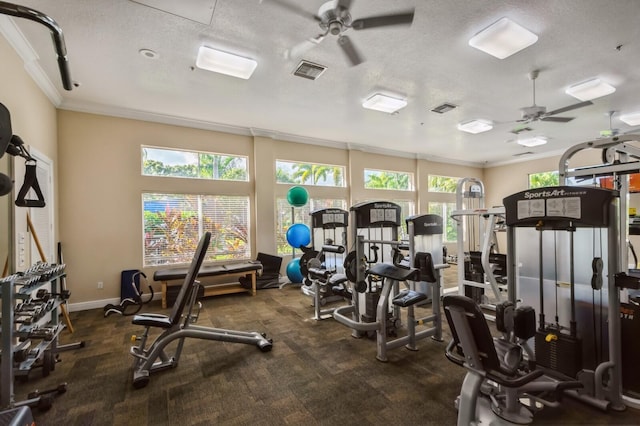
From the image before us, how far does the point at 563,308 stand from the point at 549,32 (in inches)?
105

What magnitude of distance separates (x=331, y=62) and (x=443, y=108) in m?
2.49

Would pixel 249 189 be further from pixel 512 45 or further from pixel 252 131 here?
pixel 512 45

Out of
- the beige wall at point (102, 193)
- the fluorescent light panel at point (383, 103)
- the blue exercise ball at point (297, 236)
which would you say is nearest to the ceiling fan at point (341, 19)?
the fluorescent light panel at point (383, 103)

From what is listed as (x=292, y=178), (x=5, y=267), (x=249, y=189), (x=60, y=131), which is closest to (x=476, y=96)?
(x=292, y=178)

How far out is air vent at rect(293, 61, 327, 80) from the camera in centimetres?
360

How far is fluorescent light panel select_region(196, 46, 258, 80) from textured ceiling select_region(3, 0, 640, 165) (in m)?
0.10

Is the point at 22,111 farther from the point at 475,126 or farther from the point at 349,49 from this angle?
the point at 475,126

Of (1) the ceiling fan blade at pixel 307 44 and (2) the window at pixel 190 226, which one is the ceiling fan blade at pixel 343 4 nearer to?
(1) the ceiling fan blade at pixel 307 44

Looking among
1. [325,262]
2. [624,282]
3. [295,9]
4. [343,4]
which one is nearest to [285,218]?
[325,262]

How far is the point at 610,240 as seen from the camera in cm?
207

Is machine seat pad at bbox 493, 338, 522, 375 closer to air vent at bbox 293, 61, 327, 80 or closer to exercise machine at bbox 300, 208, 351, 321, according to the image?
exercise machine at bbox 300, 208, 351, 321

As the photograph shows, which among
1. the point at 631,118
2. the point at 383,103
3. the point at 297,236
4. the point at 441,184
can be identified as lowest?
the point at 297,236

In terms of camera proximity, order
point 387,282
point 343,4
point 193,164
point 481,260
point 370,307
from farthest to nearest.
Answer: point 193,164
point 481,260
point 370,307
point 387,282
point 343,4

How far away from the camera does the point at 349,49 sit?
282cm
